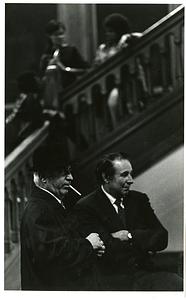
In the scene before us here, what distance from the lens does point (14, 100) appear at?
157 inches

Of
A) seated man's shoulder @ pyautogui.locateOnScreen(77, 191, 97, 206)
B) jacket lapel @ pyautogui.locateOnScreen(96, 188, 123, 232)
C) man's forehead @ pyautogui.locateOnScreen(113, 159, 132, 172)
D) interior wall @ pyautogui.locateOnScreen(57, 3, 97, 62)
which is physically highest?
interior wall @ pyautogui.locateOnScreen(57, 3, 97, 62)

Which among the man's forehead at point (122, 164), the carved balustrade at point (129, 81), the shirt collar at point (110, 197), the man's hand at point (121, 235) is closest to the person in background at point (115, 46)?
the carved balustrade at point (129, 81)

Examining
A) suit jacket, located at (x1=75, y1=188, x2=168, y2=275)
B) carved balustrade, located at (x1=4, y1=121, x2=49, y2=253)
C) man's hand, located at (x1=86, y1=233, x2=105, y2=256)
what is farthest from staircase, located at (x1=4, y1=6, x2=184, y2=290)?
man's hand, located at (x1=86, y1=233, x2=105, y2=256)

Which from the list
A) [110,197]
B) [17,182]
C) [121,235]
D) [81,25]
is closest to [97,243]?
[121,235]

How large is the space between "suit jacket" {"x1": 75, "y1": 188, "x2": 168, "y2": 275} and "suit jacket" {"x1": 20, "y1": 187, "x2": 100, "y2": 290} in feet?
0.22

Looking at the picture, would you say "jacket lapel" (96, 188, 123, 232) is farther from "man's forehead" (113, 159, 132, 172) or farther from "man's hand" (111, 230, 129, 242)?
"man's forehead" (113, 159, 132, 172)

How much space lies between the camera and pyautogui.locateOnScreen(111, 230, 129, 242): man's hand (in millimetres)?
3699

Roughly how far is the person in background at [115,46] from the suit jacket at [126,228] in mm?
476

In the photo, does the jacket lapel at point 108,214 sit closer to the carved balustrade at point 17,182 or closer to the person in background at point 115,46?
the carved balustrade at point 17,182

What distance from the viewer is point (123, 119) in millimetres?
3994

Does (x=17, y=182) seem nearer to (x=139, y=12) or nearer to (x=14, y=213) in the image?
(x=14, y=213)

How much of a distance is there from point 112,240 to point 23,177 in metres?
0.54
